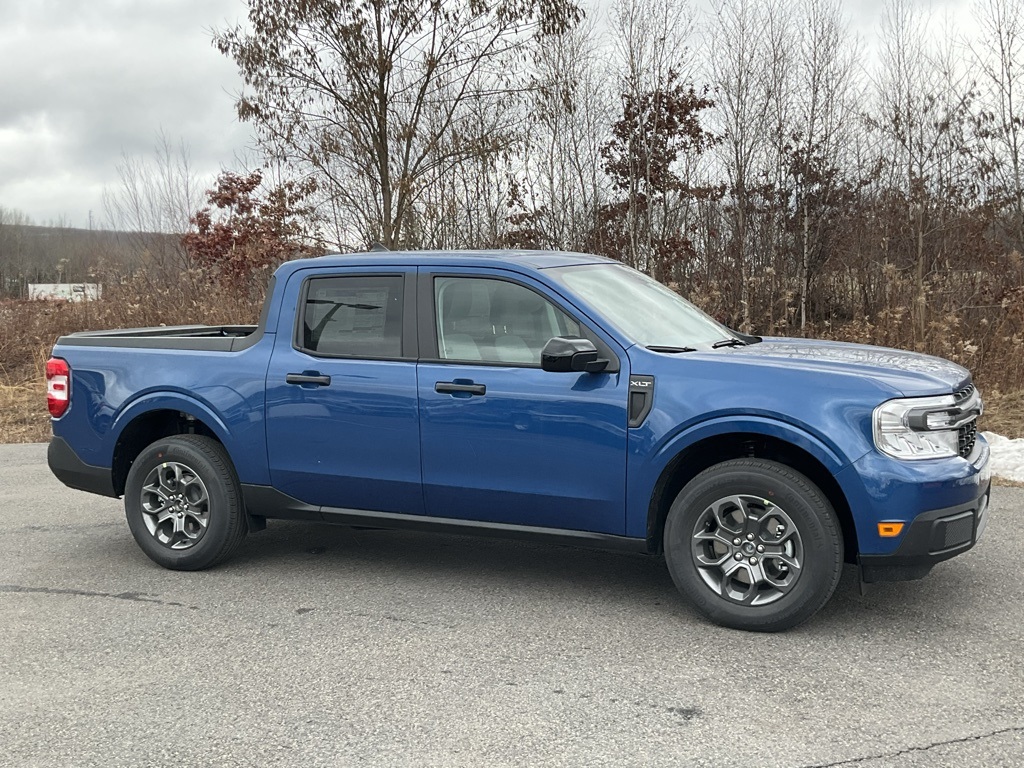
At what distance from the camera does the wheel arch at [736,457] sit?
4801 millimetres

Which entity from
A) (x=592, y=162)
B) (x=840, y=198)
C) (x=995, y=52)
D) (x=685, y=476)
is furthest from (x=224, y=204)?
(x=685, y=476)

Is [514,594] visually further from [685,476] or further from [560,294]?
[560,294]

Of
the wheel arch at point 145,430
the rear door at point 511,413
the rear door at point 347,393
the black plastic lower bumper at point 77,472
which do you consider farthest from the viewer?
the black plastic lower bumper at point 77,472

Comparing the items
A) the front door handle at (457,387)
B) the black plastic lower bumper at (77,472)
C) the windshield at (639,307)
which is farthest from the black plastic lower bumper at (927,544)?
the black plastic lower bumper at (77,472)

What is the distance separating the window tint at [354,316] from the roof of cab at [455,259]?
0.11 m

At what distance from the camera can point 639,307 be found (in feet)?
18.4

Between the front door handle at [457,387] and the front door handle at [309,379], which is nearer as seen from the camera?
the front door handle at [457,387]

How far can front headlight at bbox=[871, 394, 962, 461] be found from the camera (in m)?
4.54

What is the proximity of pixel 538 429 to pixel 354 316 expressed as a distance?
4.38 ft

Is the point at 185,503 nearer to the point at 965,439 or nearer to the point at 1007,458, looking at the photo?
the point at 965,439

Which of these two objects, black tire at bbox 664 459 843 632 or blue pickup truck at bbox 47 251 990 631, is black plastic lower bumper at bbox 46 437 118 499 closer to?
blue pickup truck at bbox 47 251 990 631

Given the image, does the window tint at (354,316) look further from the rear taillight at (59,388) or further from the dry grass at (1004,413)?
the dry grass at (1004,413)

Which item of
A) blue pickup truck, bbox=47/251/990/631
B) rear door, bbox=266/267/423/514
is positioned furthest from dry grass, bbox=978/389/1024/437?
→ rear door, bbox=266/267/423/514

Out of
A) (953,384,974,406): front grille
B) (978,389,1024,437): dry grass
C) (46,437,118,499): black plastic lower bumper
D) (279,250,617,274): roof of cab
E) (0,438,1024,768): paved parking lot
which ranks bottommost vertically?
(0,438,1024,768): paved parking lot
